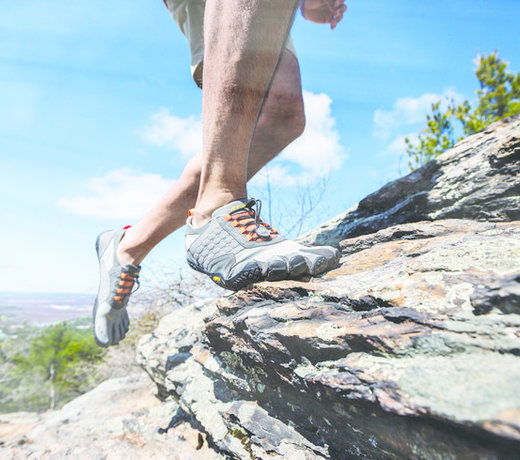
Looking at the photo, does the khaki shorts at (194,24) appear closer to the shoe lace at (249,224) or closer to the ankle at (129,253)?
the shoe lace at (249,224)

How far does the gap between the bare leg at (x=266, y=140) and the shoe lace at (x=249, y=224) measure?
1.33ft

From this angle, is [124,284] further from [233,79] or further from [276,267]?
[233,79]

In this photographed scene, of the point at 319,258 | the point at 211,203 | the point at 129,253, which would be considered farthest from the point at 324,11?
the point at 129,253

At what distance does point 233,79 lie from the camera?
1274 mm

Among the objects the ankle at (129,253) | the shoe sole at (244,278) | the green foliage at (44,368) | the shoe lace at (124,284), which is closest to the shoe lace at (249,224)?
the shoe sole at (244,278)

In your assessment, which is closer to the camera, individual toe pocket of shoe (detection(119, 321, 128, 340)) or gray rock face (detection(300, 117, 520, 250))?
gray rock face (detection(300, 117, 520, 250))

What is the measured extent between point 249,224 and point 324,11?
1572 mm

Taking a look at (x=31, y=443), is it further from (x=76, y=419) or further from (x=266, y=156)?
(x=266, y=156)

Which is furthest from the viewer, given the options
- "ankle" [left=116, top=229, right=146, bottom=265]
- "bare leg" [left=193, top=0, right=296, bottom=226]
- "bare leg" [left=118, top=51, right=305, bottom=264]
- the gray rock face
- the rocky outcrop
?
"ankle" [left=116, top=229, right=146, bottom=265]

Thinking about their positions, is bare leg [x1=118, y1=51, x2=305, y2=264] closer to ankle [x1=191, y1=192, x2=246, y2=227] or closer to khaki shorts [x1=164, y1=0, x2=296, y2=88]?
khaki shorts [x1=164, y1=0, x2=296, y2=88]

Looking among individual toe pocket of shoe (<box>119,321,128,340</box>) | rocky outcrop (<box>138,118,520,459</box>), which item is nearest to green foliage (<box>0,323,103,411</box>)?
individual toe pocket of shoe (<box>119,321,128,340</box>)

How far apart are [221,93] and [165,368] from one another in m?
1.85

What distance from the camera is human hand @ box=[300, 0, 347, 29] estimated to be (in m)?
1.95

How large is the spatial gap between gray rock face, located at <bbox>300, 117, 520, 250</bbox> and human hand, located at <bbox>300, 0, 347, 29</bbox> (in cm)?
113
